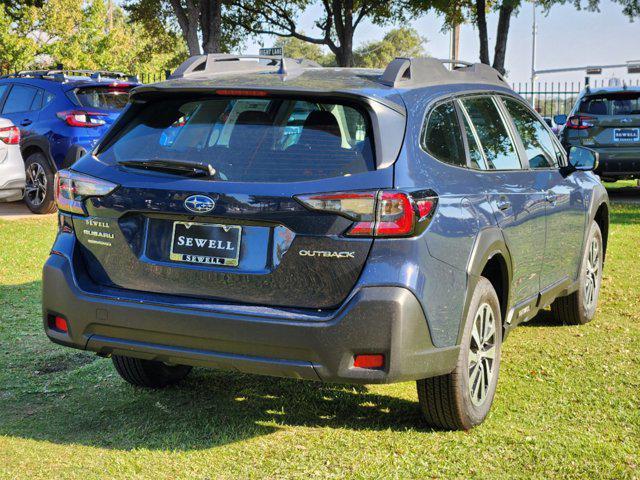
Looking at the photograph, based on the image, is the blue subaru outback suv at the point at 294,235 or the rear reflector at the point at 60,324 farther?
the rear reflector at the point at 60,324

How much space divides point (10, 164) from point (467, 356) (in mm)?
9106

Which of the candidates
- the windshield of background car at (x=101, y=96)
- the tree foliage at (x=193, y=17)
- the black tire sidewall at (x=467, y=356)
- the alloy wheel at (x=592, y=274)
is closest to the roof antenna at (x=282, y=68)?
the black tire sidewall at (x=467, y=356)

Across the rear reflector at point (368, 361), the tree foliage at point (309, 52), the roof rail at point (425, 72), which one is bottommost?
the tree foliage at point (309, 52)

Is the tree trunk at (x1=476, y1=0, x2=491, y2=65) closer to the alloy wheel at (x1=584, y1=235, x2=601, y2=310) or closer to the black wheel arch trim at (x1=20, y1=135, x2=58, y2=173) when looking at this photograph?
the black wheel arch trim at (x1=20, y1=135, x2=58, y2=173)

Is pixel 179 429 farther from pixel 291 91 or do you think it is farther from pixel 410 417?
pixel 291 91

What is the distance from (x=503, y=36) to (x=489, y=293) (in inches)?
864

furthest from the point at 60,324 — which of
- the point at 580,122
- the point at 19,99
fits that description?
the point at 580,122

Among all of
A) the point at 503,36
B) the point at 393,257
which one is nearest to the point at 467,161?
the point at 393,257

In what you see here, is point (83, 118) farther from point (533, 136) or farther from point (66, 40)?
point (66, 40)

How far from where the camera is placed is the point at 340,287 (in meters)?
3.93

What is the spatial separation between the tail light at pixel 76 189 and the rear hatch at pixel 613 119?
45.4 feet

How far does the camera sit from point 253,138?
13.9 feet

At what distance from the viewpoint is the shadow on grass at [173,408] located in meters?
4.60

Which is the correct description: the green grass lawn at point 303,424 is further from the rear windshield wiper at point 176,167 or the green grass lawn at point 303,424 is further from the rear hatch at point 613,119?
the rear hatch at point 613,119
